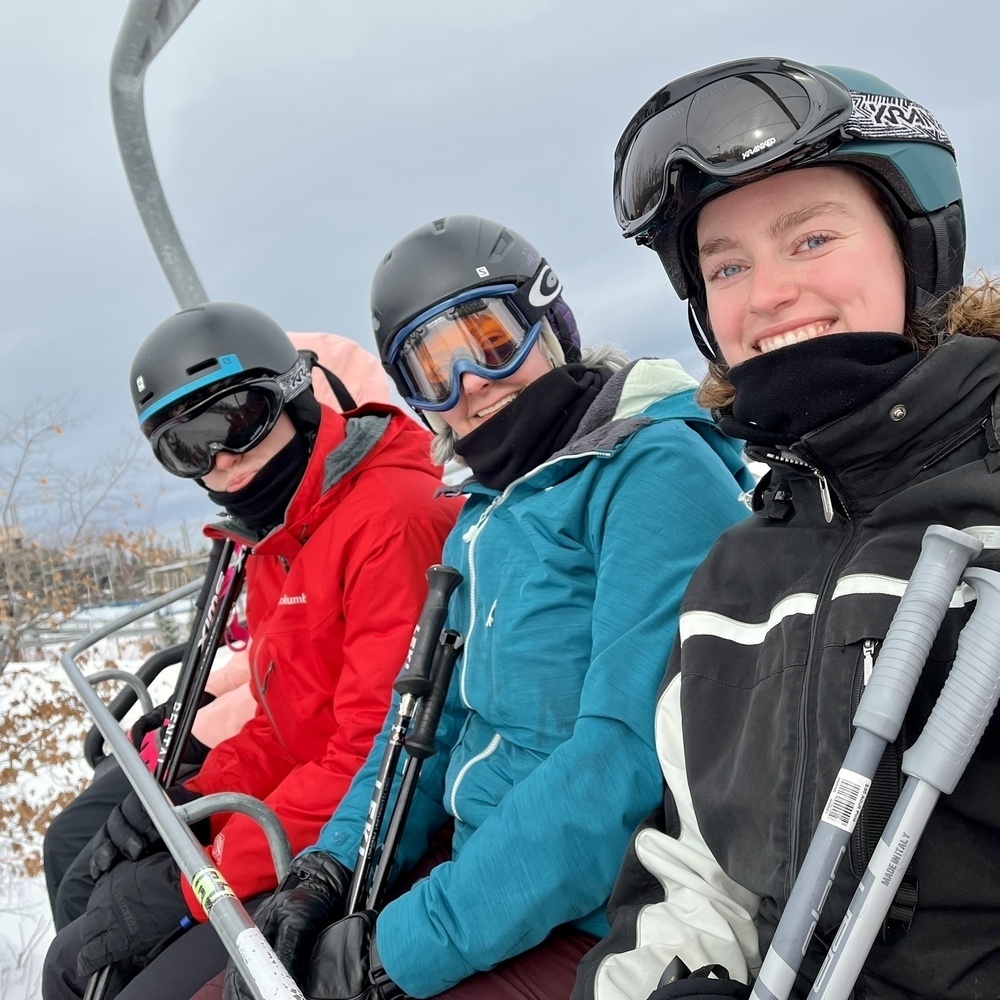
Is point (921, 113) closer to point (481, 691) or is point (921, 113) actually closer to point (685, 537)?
point (685, 537)

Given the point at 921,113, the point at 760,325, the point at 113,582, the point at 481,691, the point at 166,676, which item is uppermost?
the point at 921,113

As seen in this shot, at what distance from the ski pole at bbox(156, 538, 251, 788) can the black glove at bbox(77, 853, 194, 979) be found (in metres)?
0.61

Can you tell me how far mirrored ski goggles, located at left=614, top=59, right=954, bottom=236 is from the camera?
147 centimetres

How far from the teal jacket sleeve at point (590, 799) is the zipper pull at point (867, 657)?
58cm

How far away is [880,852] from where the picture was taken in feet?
3.30

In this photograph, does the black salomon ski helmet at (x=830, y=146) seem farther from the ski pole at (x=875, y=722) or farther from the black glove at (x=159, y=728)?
the black glove at (x=159, y=728)

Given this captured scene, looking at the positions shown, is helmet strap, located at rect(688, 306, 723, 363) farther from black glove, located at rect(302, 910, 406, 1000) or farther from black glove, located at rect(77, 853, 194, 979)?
black glove, located at rect(77, 853, 194, 979)

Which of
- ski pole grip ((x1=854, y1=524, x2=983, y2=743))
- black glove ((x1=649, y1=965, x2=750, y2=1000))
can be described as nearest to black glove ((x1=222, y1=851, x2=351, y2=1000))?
black glove ((x1=649, y1=965, x2=750, y2=1000))

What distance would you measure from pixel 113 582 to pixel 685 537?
34.2 feet

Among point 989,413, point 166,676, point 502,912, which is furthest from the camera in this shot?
point 166,676

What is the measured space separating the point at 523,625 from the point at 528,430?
53 centimetres

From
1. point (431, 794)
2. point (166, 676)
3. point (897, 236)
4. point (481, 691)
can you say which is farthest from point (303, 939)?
point (166, 676)

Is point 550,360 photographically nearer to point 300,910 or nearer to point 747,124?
point 747,124

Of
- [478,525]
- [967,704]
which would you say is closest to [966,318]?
[967,704]
